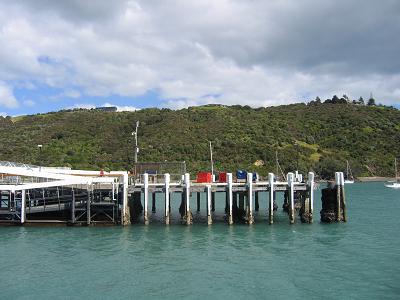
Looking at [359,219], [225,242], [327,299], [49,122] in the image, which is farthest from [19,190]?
[49,122]

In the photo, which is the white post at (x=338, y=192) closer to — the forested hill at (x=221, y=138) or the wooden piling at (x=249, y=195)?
the wooden piling at (x=249, y=195)

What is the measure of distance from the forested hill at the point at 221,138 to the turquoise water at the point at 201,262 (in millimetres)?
64735

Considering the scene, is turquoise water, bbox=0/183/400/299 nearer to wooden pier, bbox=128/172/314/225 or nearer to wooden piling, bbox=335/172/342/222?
wooden piling, bbox=335/172/342/222

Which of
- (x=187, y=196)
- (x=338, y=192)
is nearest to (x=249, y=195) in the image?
(x=187, y=196)

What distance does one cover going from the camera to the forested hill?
109 meters

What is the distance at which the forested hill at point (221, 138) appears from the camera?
10894 centimetres

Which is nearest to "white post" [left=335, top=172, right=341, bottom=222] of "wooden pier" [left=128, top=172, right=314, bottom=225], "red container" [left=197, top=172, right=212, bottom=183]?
"wooden pier" [left=128, top=172, right=314, bottom=225]

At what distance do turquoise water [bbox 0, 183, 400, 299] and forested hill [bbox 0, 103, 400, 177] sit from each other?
6474 cm

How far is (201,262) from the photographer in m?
28.1

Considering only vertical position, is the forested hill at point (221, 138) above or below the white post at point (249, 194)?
above

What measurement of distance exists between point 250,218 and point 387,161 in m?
109

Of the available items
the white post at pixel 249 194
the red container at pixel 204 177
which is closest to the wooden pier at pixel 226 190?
the white post at pixel 249 194

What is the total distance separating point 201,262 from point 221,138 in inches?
3881

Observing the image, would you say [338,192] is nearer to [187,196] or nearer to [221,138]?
[187,196]
